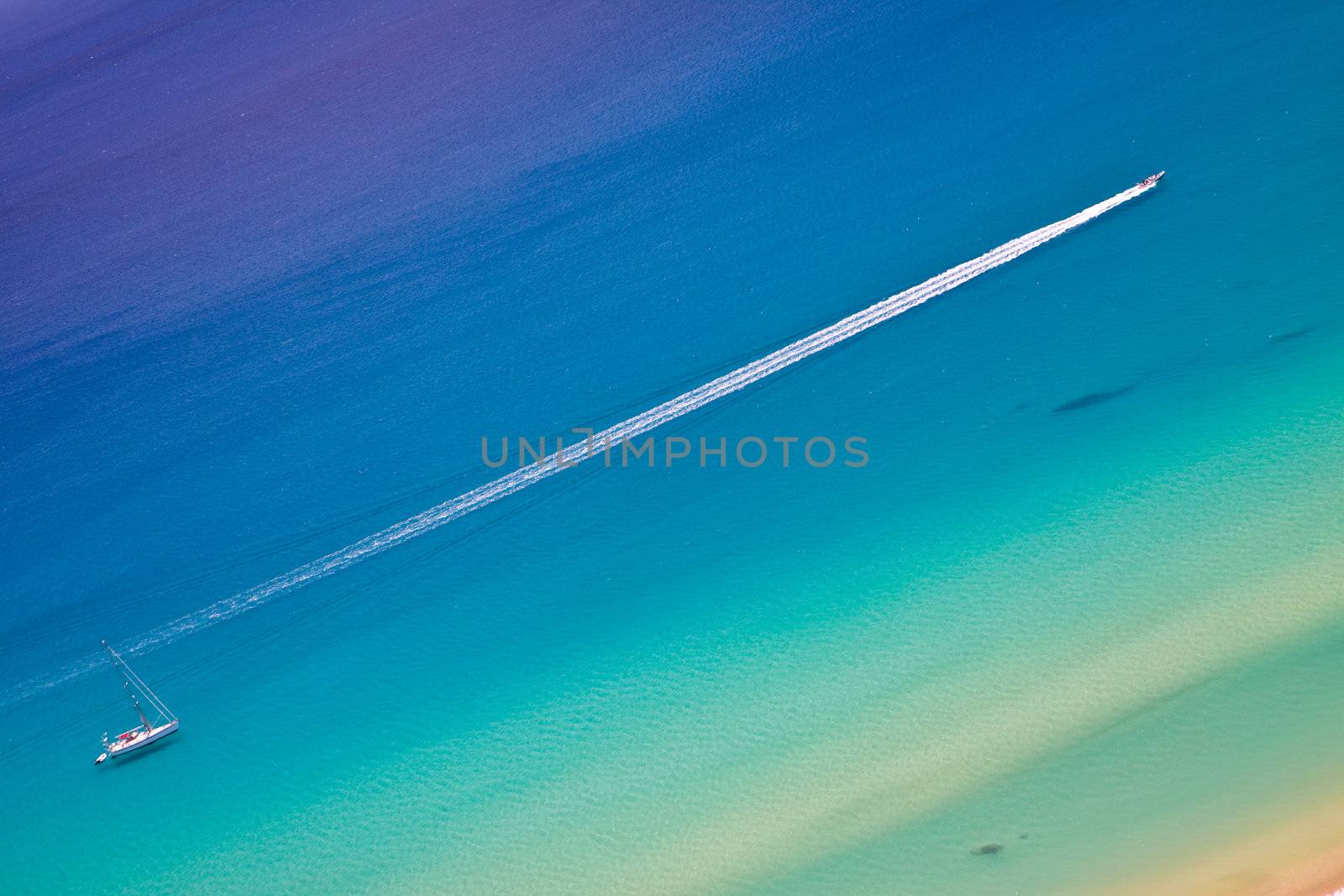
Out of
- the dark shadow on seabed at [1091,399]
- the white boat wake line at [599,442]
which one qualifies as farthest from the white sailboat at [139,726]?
the dark shadow on seabed at [1091,399]

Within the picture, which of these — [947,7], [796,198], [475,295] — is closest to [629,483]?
[475,295]

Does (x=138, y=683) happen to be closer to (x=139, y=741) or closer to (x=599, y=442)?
(x=139, y=741)

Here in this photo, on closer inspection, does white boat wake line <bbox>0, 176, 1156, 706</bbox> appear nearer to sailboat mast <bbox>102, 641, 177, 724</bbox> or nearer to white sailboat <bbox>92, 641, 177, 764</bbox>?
sailboat mast <bbox>102, 641, 177, 724</bbox>

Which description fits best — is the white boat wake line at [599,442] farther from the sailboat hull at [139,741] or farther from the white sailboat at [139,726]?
the sailboat hull at [139,741]

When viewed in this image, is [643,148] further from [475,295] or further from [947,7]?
[947,7]

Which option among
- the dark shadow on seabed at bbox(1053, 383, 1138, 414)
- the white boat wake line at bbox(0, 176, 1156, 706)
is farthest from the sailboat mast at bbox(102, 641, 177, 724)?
the dark shadow on seabed at bbox(1053, 383, 1138, 414)

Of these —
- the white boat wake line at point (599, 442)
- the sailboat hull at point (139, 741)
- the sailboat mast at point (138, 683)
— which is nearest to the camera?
the sailboat hull at point (139, 741)

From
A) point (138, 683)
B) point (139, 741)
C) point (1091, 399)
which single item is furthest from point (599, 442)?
point (139, 741)

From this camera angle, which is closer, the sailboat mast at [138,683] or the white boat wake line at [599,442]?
the sailboat mast at [138,683]
